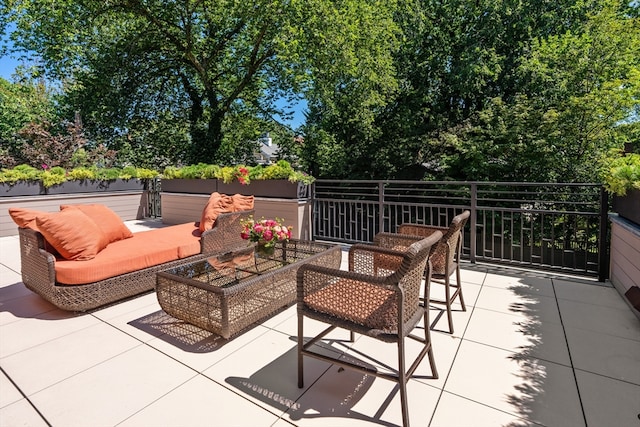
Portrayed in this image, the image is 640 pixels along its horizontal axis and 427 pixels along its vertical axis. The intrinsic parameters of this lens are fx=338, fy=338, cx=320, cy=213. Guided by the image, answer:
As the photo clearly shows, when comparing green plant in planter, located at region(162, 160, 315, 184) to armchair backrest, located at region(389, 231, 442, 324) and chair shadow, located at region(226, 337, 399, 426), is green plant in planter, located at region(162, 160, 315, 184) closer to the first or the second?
chair shadow, located at region(226, 337, 399, 426)

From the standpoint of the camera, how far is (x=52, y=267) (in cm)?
258

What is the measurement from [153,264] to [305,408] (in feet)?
7.02

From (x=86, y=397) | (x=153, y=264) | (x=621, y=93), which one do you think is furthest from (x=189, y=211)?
(x=621, y=93)

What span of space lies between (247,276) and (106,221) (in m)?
1.67

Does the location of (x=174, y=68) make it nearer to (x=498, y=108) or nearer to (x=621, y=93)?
(x=498, y=108)

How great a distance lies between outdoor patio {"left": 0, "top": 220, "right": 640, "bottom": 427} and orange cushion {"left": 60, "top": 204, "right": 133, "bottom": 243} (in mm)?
848

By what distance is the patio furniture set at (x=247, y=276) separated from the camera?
5.43 ft

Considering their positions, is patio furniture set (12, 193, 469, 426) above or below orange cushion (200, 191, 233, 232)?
below

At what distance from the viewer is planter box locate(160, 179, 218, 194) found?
6.34 meters

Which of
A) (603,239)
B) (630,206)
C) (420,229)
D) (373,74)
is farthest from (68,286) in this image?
(373,74)

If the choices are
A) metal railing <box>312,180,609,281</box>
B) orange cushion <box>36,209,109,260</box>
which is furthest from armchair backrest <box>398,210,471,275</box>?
orange cushion <box>36,209,109,260</box>

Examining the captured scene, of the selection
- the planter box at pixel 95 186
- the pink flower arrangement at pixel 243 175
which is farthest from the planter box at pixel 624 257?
the planter box at pixel 95 186

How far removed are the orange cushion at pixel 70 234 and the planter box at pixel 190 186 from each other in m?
3.36

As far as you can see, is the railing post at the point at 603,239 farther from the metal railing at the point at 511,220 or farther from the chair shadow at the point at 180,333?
the chair shadow at the point at 180,333
